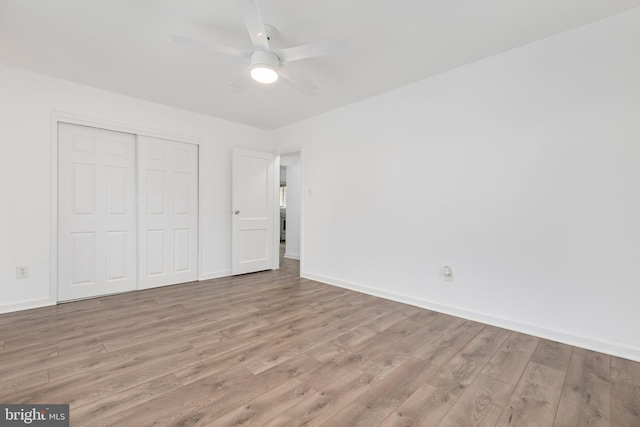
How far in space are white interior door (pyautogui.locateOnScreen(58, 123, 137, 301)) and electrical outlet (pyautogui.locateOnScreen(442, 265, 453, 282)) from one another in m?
3.80

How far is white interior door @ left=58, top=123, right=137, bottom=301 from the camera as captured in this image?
325 centimetres

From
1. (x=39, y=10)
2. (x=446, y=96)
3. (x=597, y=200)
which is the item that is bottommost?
(x=597, y=200)

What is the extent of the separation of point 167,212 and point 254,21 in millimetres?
3029

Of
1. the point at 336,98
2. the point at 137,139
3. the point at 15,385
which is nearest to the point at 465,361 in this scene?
the point at 15,385

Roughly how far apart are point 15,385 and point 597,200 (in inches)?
161

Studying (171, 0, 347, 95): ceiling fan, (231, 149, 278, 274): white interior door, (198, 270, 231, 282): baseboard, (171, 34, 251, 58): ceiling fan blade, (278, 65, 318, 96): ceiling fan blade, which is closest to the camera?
(171, 0, 347, 95): ceiling fan

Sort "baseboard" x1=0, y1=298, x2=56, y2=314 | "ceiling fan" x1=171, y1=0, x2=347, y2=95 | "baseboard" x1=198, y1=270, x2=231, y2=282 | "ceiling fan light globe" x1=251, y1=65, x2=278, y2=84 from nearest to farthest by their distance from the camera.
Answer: "ceiling fan" x1=171, y1=0, x2=347, y2=95, "ceiling fan light globe" x1=251, y1=65, x2=278, y2=84, "baseboard" x1=0, y1=298, x2=56, y2=314, "baseboard" x1=198, y1=270, x2=231, y2=282

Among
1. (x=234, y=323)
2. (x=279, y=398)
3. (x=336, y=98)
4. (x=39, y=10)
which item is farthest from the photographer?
(x=336, y=98)

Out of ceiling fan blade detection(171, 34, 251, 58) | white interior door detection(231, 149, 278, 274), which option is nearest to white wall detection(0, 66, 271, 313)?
white interior door detection(231, 149, 278, 274)

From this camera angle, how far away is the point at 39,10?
206cm

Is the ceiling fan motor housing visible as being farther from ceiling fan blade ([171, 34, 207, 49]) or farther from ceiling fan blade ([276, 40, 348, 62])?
ceiling fan blade ([171, 34, 207, 49])

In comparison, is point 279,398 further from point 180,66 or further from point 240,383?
point 180,66

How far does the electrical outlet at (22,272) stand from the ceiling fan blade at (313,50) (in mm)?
3378

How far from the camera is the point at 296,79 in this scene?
8.05 feet
